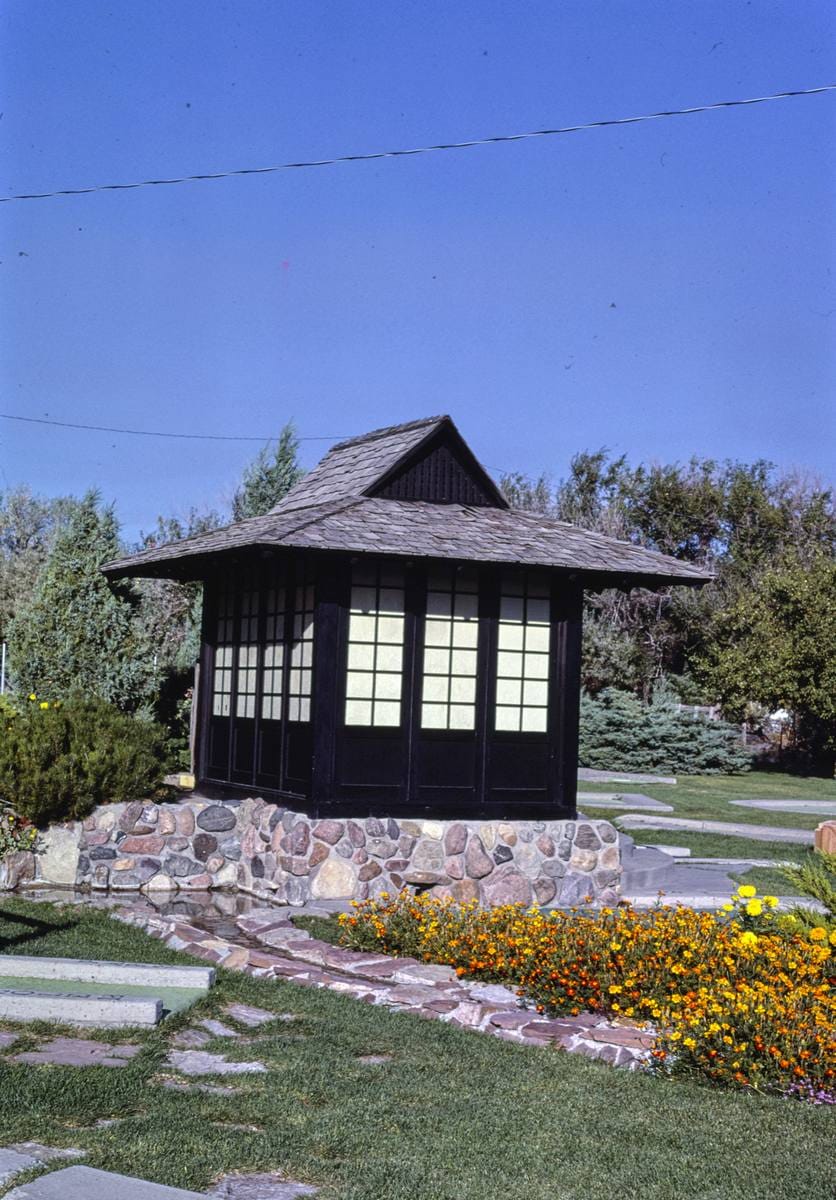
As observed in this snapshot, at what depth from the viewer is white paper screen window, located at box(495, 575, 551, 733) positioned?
12.8m

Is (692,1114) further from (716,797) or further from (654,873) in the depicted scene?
(716,797)

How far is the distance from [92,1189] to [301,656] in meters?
8.44

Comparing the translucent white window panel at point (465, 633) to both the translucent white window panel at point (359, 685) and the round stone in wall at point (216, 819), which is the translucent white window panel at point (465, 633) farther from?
the round stone in wall at point (216, 819)

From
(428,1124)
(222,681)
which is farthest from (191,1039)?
(222,681)

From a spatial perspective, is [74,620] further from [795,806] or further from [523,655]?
[795,806]

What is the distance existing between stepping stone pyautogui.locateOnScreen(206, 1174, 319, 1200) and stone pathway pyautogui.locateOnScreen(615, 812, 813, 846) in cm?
1415

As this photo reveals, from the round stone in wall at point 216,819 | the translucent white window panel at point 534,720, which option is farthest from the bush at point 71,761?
the translucent white window panel at point 534,720

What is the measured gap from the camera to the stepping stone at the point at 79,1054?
602 cm

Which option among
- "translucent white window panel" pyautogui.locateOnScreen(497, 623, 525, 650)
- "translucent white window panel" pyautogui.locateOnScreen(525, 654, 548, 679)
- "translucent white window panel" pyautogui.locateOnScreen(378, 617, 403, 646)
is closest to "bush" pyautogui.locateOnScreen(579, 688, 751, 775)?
"translucent white window panel" pyautogui.locateOnScreen(525, 654, 548, 679)

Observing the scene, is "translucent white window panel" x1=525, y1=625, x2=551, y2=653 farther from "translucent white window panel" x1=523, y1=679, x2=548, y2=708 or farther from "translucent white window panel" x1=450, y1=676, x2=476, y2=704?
"translucent white window panel" x1=450, y1=676, x2=476, y2=704

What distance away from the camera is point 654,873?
13547 mm

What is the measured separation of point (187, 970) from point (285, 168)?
29.5 feet

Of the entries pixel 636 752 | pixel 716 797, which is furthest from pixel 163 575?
pixel 636 752

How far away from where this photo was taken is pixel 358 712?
40.1ft
